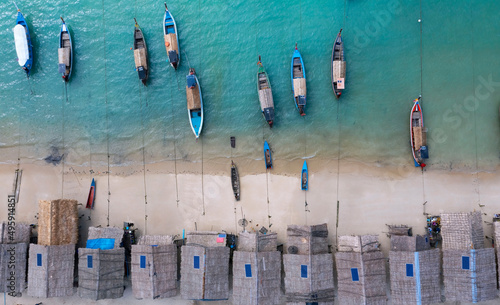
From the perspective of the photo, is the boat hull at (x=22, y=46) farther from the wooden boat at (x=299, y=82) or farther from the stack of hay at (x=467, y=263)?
the stack of hay at (x=467, y=263)

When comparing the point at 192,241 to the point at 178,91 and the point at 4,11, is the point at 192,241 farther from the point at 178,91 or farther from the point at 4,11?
the point at 4,11

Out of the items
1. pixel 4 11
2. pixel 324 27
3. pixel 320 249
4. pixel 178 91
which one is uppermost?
pixel 4 11

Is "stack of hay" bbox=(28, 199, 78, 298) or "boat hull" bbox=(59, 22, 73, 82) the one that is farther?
"boat hull" bbox=(59, 22, 73, 82)

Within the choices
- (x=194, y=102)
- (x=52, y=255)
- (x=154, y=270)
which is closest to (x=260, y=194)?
(x=194, y=102)

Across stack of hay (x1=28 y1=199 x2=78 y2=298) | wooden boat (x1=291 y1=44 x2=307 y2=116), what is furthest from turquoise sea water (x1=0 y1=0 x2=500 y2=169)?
stack of hay (x1=28 y1=199 x2=78 y2=298)

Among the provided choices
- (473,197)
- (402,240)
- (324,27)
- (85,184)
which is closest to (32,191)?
(85,184)

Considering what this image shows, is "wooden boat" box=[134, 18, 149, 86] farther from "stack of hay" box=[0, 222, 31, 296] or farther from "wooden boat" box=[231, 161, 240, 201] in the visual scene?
"stack of hay" box=[0, 222, 31, 296]
